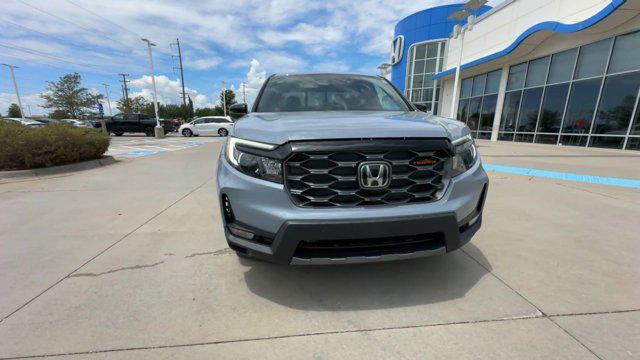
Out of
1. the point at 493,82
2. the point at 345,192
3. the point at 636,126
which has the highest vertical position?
the point at 493,82

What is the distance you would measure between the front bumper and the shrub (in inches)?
300

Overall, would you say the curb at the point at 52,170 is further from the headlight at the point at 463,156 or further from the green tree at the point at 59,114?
the green tree at the point at 59,114

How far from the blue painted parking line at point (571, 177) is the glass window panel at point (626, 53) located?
762cm

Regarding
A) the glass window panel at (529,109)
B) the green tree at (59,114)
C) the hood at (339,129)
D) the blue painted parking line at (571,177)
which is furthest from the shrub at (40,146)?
the green tree at (59,114)

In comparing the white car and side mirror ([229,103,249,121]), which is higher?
side mirror ([229,103,249,121])

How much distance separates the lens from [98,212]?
163 inches

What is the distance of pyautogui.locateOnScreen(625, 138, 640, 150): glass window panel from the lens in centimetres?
1035

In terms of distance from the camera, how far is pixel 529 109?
1500cm

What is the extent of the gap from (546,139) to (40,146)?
726 inches

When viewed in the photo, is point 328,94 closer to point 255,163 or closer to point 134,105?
point 255,163

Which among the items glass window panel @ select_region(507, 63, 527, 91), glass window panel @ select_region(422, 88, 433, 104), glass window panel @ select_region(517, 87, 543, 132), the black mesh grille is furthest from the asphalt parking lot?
glass window panel @ select_region(422, 88, 433, 104)

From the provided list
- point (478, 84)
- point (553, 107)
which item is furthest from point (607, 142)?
point (478, 84)

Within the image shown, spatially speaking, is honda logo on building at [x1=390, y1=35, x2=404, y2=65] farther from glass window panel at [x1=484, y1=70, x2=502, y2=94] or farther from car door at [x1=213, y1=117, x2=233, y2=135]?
car door at [x1=213, y1=117, x2=233, y2=135]

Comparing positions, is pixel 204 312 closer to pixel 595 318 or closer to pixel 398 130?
pixel 398 130
